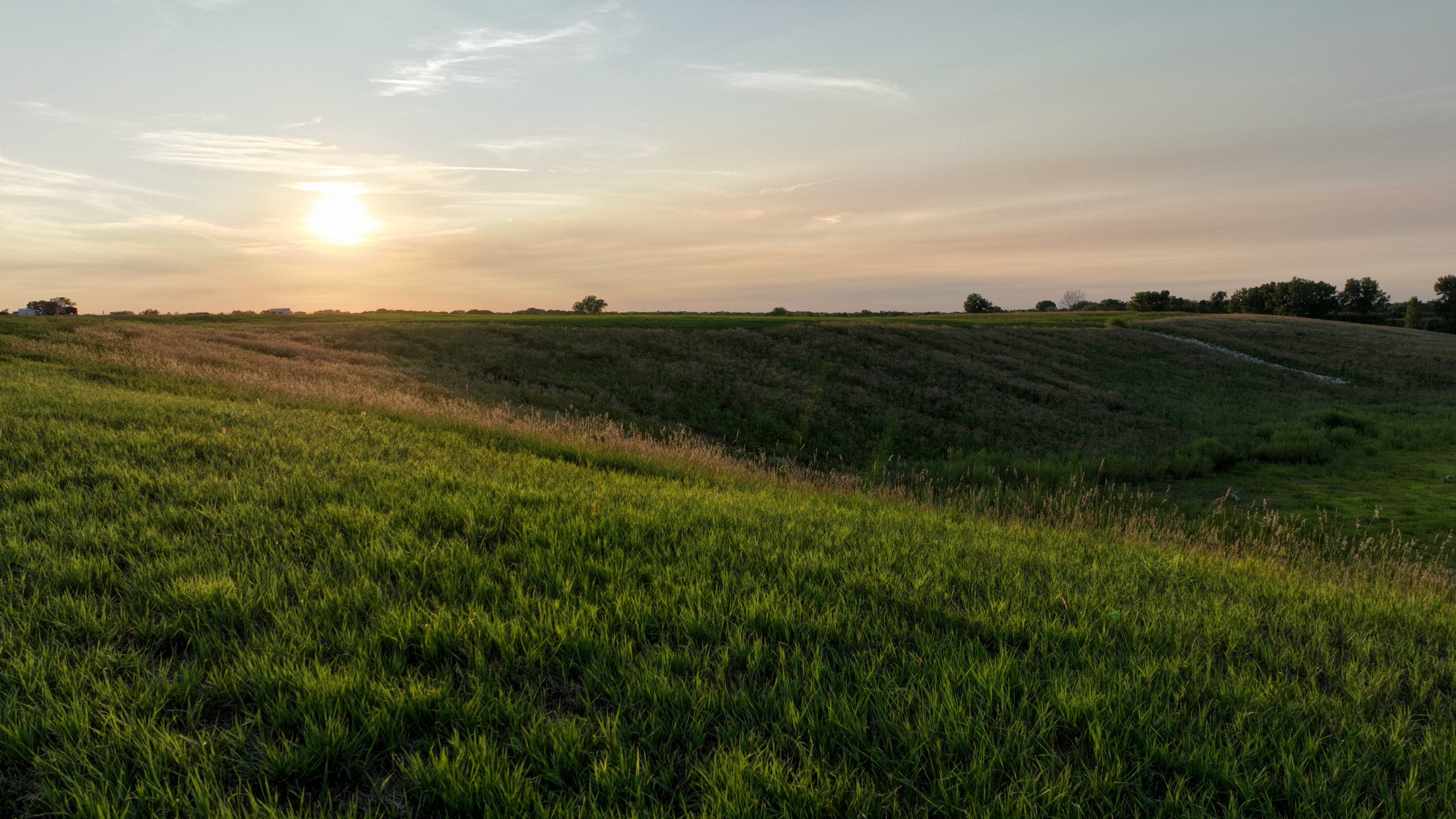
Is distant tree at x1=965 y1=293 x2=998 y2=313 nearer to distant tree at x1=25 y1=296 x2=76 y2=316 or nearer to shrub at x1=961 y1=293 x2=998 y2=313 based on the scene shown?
shrub at x1=961 y1=293 x2=998 y2=313

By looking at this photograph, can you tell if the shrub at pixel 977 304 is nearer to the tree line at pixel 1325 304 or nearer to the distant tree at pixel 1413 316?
the tree line at pixel 1325 304

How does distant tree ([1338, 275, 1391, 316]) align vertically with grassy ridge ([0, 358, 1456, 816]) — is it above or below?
above

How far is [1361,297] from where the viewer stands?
106m

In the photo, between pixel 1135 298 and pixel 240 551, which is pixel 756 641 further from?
pixel 1135 298

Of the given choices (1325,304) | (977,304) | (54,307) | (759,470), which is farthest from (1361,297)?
(54,307)

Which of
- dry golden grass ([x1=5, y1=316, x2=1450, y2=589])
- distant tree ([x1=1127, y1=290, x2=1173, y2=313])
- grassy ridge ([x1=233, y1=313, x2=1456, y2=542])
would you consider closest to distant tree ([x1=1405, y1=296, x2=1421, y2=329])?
distant tree ([x1=1127, y1=290, x2=1173, y2=313])

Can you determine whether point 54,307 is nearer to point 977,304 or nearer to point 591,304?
point 591,304

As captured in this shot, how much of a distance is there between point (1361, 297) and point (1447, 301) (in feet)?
33.6

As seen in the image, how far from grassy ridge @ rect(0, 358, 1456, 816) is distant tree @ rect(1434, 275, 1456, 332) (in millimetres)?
144067

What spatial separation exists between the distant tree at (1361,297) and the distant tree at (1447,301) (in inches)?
259

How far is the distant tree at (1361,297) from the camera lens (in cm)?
10612

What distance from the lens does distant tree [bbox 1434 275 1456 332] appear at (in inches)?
3944

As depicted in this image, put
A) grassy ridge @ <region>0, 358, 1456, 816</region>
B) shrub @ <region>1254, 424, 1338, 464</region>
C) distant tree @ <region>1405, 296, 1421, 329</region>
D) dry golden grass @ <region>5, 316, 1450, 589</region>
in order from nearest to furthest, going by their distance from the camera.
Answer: grassy ridge @ <region>0, 358, 1456, 816</region> → dry golden grass @ <region>5, 316, 1450, 589</region> → shrub @ <region>1254, 424, 1338, 464</region> → distant tree @ <region>1405, 296, 1421, 329</region>

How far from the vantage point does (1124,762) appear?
2990mm
